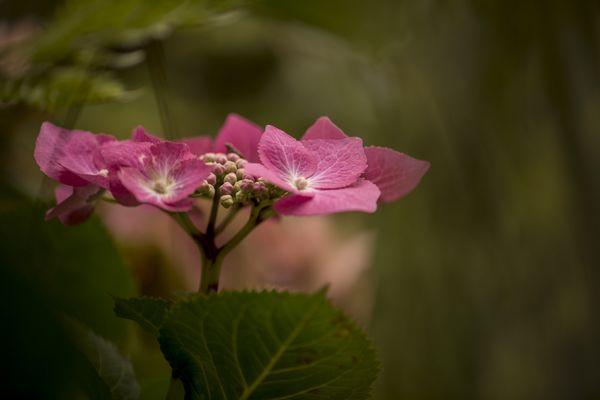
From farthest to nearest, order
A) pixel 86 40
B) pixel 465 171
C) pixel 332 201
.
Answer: pixel 465 171
pixel 86 40
pixel 332 201

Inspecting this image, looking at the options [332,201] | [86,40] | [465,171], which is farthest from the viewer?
[465,171]

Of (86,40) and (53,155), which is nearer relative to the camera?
(53,155)

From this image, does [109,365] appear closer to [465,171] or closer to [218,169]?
[218,169]

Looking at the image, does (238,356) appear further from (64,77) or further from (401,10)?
(401,10)

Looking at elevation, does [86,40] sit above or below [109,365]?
above

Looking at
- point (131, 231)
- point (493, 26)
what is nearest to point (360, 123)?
point (493, 26)

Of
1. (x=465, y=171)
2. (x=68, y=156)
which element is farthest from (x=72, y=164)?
(x=465, y=171)
